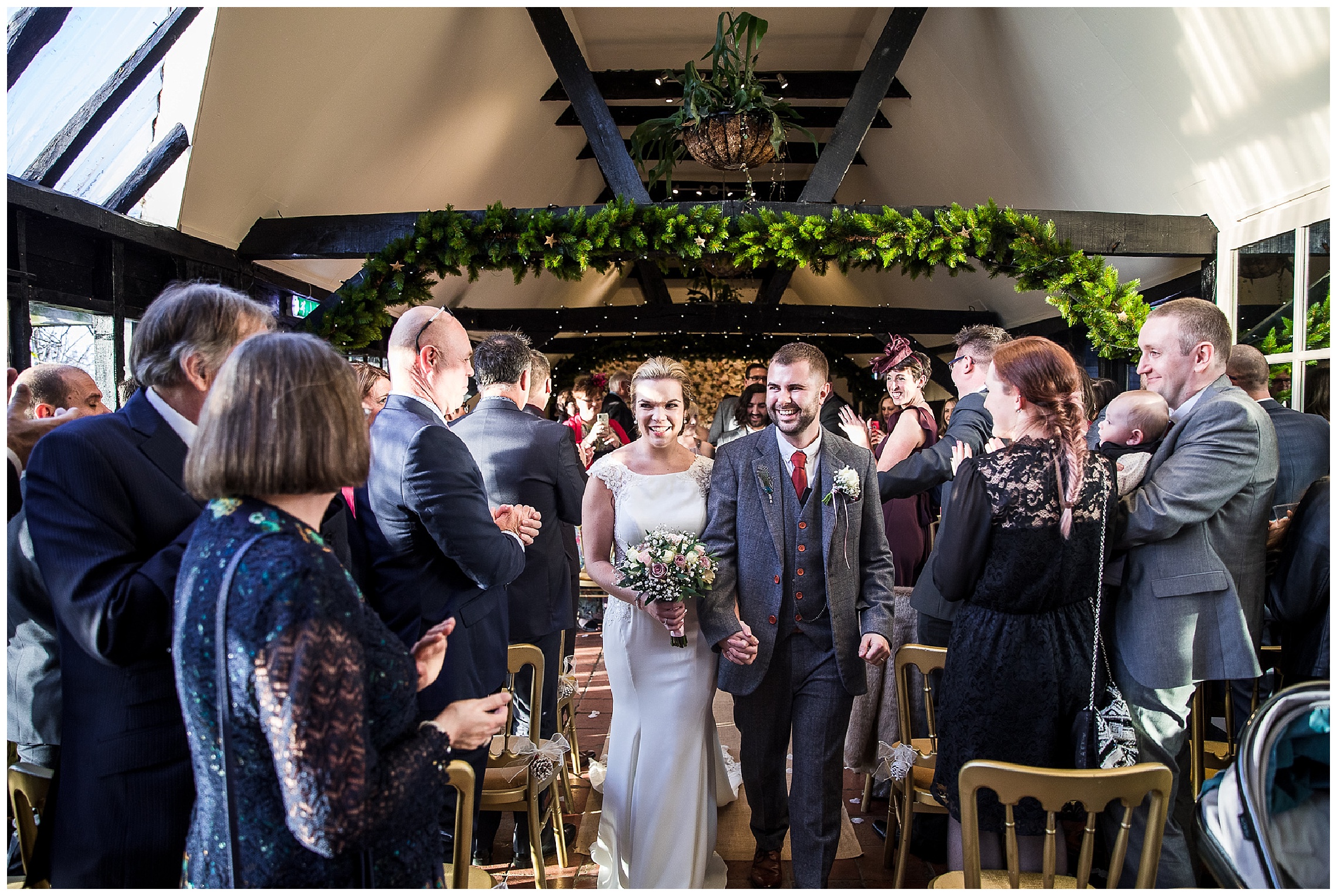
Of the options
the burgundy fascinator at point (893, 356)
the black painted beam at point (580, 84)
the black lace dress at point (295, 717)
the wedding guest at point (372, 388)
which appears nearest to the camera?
the black lace dress at point (295, 717)

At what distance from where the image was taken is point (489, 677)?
7.37 feet

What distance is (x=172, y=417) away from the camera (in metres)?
1.52

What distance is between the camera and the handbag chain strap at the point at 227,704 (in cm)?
108

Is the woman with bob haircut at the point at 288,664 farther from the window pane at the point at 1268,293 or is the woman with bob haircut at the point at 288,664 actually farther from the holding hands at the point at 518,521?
the window pane at the point at 1268,293

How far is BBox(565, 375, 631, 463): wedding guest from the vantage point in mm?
5945

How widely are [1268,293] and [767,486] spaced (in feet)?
11.2

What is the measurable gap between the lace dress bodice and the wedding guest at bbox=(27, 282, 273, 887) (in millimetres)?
1313

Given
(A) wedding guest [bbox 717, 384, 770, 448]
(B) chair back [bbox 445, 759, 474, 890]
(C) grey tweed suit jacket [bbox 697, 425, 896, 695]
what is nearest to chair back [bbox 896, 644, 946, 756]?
(C) grey tweed suit jacket [bbox 697, 425, 896, 695]

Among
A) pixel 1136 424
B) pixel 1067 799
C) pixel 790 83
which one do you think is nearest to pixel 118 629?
pixel 1067 799

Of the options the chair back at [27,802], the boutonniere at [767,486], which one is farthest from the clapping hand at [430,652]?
the boutonniere at [767,486]

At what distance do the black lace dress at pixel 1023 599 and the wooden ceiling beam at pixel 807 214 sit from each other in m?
3.06

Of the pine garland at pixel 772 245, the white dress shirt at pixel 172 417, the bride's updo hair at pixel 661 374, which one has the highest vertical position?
the pine garland at pixel 772 245

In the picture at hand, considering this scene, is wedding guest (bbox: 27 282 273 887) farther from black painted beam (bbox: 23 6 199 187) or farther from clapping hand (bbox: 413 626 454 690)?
black painted beam (bbox: 23 6 199 187)

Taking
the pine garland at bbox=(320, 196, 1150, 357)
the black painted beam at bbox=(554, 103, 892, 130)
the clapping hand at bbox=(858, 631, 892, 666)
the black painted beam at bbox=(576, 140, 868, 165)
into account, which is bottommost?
the clapping hand at bbox=(858, 631, 892, 666)
